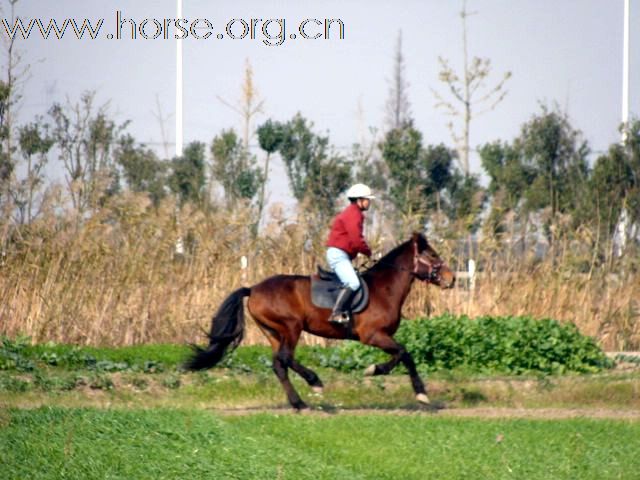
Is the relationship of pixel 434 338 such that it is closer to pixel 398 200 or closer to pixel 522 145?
pixel 398 200

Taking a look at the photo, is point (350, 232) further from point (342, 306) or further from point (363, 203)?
point (342, 306)

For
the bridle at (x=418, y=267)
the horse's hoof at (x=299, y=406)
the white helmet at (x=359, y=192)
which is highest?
the white helmet at (x=359, y=192)

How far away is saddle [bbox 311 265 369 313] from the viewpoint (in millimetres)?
15078

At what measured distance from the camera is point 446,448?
38.0 ft

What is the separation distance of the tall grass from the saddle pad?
531 cm

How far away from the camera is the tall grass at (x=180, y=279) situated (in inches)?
784

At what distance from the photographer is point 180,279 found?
20.6 m

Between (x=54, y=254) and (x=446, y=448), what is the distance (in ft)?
34.9

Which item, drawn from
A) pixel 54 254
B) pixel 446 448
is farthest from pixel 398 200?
pixel 446 448

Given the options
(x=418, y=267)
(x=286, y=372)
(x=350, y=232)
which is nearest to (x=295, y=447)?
(x=286, y=372)

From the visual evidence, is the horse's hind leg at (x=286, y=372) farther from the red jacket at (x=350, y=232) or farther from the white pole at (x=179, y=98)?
the white pole at (x=179, y=98)

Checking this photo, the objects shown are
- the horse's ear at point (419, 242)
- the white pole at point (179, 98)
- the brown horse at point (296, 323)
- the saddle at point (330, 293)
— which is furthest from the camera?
the white pole at point (179, 98)

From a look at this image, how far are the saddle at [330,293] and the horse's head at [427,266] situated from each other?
31.5 inches

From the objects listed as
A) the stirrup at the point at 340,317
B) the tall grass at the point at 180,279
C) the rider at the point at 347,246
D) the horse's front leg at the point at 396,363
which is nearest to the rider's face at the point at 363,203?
the rider at the point at 347,246
